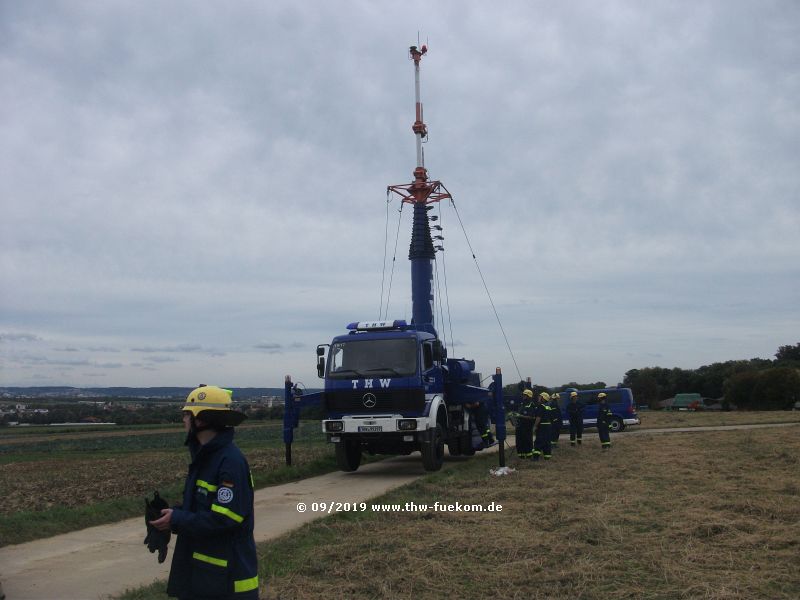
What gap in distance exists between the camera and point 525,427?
672 inches

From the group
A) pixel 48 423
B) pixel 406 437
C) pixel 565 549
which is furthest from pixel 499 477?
pixel 48 423

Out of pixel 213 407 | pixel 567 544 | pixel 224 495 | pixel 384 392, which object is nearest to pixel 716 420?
pixel 384 392

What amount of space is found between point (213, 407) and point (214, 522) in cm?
64

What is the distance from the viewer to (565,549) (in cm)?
730

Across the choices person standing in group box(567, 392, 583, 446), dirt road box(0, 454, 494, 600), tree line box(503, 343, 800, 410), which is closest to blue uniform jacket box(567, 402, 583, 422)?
person standing in group box(567, 392, 583, 446)

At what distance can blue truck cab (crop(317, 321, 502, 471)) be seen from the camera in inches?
555

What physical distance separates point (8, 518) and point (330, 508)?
4590 mm

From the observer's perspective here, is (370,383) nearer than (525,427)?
Yes

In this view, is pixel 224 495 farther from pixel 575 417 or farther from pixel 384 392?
pixel 575 417

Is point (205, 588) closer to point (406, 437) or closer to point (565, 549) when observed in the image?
point (565, 549)

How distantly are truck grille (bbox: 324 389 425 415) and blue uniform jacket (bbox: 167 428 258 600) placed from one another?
10.3m

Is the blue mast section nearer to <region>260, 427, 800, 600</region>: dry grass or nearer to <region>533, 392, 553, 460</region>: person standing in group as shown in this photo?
<region>533, 392, 553, 460</region>: person standing in group

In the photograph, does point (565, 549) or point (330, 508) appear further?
point (330, 508)

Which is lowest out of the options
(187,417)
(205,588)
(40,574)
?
(40,574)
